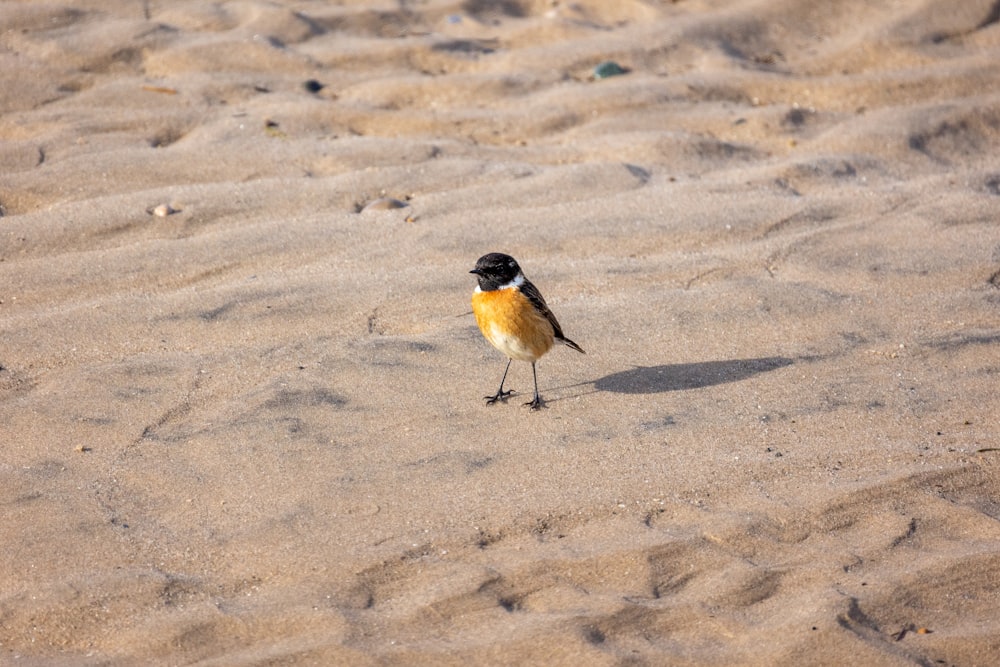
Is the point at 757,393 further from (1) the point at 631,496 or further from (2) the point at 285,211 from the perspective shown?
(2) the point at 285,211

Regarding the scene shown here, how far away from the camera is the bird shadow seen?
Result: 577 cm

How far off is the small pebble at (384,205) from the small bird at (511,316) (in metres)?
1.71

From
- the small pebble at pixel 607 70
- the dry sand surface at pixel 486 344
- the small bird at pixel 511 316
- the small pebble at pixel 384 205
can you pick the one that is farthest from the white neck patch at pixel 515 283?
the small pebble at pixel 607 70

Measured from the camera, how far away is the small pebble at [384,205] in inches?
289

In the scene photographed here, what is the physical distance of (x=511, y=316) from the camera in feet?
18.3

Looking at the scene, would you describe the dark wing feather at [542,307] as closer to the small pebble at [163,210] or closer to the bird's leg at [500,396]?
the bird's leg at [500,396]

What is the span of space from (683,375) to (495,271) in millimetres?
1134

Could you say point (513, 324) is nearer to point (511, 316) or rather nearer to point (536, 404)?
point (511, 316)

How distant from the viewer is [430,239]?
277 inches

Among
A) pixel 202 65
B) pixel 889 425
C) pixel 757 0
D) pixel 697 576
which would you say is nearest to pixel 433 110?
pixel 202 65

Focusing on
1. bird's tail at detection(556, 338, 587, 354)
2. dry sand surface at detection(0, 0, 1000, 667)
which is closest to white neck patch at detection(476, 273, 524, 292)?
bird's tail at detection(556, 338, 587, 354)

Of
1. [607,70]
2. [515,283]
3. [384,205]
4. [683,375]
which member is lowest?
[683,375]

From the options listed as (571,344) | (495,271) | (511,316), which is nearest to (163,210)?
(495,271)

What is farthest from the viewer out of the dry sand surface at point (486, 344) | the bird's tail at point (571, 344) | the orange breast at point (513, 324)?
the bird's tail at point (571, 344)
